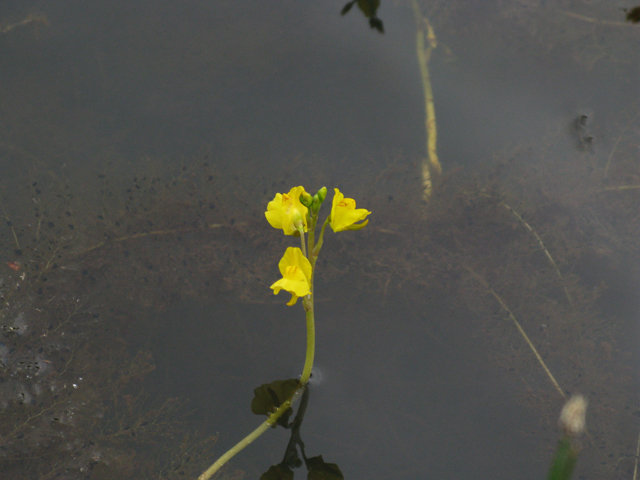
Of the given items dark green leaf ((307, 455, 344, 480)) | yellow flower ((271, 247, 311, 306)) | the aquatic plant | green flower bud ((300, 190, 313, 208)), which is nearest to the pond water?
dark green leaf ((307, 455, 344, 480))

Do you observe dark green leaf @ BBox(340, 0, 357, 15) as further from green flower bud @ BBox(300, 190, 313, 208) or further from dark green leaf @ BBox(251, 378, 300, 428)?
dark green leaf @ BBox(251, 378, 300, 428)

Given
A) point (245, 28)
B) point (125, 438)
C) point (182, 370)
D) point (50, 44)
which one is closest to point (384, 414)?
point (182, 370)

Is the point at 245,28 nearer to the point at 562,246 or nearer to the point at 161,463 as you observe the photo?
the point at 562,246

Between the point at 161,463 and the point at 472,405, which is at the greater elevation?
the point at 161,463

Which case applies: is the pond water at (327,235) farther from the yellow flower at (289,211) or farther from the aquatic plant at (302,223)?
the yellow flower at (289,211)

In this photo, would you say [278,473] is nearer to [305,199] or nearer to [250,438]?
[250,438]

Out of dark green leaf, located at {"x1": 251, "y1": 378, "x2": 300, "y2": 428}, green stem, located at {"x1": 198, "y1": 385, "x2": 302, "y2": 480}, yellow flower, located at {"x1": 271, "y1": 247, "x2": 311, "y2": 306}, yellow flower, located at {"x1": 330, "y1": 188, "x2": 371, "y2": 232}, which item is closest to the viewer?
yellow flower, located at {"x1": 271, "y1": 247, "x2": 311, "y2": 306}

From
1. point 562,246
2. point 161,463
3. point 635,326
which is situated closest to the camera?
point 161,463

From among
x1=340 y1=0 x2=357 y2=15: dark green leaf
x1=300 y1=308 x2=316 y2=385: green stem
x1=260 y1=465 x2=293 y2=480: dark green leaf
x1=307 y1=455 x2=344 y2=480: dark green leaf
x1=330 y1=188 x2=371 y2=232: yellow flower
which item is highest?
x1=340 y1=0 x2=357 y2=15: dark green leaf
